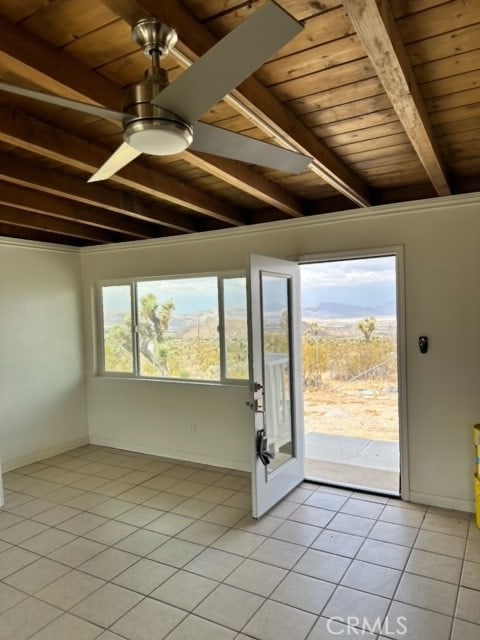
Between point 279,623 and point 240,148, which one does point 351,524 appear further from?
point 240,148

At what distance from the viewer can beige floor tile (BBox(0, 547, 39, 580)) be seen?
2607 mm

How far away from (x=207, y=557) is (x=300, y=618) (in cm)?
75

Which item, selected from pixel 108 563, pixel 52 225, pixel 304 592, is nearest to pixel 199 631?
pixel 304 592

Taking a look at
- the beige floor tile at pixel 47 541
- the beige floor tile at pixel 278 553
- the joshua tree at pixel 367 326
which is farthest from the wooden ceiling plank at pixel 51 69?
the joshua tree at pixel 367 326

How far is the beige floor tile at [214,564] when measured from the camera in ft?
8.30

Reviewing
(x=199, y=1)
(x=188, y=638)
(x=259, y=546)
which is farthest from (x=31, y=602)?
(x=199, y=1)

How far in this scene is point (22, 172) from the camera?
255cm

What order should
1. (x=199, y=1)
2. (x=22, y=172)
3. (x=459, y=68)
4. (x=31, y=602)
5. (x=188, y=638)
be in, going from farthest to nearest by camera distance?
1. (x=22, y=172)
2. (x=31, y=602)
3. (x=188, y=638)
4. (x=459, y=68)
5. (x=199, y=1)

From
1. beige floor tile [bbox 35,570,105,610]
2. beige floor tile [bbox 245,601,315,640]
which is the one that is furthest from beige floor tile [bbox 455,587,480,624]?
beige floor tile [bbox 35,570,105,610]

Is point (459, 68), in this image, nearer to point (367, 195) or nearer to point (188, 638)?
point (367, 195)

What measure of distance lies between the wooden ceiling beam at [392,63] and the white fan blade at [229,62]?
35 cm

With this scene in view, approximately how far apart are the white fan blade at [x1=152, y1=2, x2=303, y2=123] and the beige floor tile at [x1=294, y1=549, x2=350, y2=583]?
2463 mm

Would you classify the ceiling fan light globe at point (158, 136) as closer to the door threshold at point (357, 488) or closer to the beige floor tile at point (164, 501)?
the beige floor tile at point (164, 501)

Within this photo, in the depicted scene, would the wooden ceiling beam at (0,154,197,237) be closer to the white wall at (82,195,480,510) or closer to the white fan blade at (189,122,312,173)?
the white wall at (82,195,480,510)
